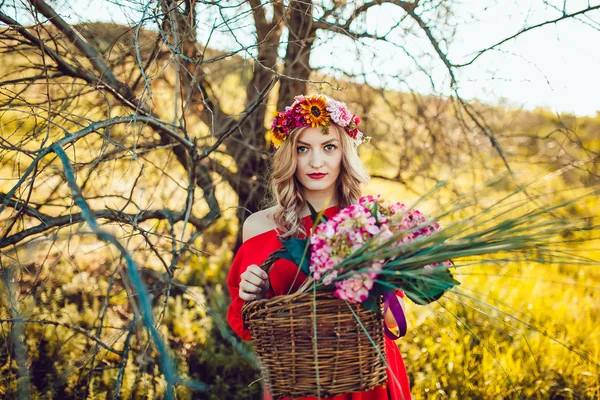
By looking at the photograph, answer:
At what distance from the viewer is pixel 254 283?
5.90 ft

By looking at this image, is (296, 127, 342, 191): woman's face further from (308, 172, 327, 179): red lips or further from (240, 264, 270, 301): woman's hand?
(240, 264, 270, 301): woman's hand

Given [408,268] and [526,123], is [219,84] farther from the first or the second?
[408,268]

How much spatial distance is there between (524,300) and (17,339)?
11.6 feet

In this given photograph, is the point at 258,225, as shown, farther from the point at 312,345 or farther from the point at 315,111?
the point at 312,345

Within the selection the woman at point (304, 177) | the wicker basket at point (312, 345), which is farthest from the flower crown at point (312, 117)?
the wicker basket at point (312, 345)

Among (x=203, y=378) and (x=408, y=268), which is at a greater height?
(x=408, y=268)

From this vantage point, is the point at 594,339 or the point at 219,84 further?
the point at 219,84

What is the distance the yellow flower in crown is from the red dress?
0.38 meters

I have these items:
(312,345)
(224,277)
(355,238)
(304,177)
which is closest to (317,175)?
(304,177)

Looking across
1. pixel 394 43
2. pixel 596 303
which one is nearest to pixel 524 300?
pixel 596 303

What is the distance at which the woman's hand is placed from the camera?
5.89 ft

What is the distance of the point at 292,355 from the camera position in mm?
1524

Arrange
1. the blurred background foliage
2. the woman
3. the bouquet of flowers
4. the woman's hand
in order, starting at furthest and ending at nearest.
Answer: the blurred background foliage → the woman → the woman's hand → the bouquet of flowers

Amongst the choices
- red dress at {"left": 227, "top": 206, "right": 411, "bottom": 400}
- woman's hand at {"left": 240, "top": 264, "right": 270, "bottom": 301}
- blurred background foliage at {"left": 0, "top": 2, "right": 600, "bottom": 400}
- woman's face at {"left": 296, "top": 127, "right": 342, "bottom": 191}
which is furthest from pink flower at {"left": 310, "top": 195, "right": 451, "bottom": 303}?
blurred background foliage at {"left": 0, "top": 2, "right": 600, "bottom": 400}
